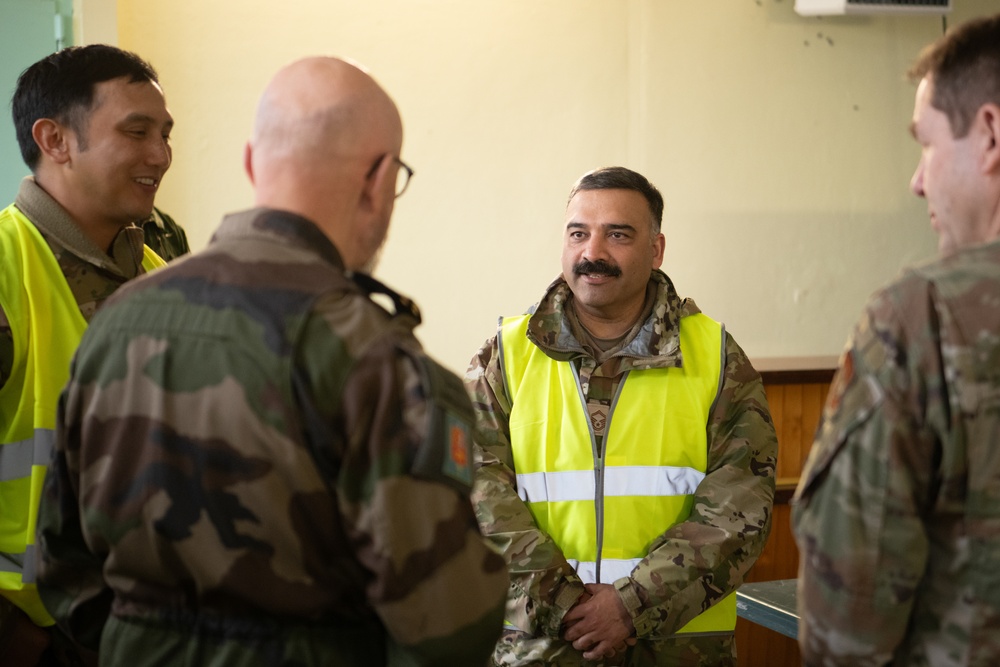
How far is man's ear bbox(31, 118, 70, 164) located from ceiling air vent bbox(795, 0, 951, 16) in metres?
2.91

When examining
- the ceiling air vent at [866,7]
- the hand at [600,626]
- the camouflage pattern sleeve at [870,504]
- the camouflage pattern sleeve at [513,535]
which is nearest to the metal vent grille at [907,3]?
the ceiling air vent at [866,7]

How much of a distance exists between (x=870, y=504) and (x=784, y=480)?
8.12 feet

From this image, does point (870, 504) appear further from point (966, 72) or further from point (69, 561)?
point (69, 561)

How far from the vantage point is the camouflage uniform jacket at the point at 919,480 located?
42.8 inches

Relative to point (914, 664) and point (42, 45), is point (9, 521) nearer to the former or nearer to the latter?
point (914, 664)

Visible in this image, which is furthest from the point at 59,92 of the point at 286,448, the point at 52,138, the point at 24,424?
the point at 286,448

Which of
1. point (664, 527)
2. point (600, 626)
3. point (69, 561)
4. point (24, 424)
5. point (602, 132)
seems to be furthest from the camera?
point (602, 132)

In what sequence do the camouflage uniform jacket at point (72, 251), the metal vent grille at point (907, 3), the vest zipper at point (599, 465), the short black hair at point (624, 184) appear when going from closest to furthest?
the camouflage uniform jacket at point (72, 251), the vest zipper at point (599, 465), the short black hair at point (624, 184), the metal vent grille at point (907, 3)

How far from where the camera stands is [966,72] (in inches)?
46.2

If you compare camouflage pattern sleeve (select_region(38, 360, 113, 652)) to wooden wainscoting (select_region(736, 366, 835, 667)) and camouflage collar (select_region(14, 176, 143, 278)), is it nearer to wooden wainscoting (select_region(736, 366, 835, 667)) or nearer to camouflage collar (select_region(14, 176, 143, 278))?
camouflage collar (select_region(14, 176, 143, 278))

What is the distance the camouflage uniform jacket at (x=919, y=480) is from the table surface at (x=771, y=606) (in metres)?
0.98

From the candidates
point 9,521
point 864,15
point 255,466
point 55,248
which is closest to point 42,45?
point 55,248

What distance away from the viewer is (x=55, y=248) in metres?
1.78

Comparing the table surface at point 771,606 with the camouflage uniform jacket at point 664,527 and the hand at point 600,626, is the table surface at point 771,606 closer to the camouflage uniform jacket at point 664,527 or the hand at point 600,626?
the camouflage uniform jacket at point 664,527
